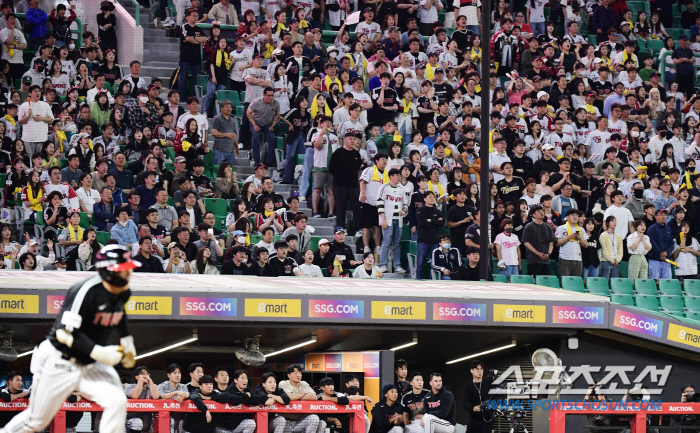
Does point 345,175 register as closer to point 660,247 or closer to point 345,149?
point 345,149

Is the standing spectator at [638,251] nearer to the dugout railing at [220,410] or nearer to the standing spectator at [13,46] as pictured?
the dugout railing at [220,410]

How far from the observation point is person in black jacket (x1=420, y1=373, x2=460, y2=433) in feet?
44.7

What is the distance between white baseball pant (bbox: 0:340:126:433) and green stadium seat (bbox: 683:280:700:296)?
13.1m

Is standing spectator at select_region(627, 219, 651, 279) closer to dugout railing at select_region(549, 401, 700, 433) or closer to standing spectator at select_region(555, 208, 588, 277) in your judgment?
standing spectator at select_region(555, 208, 588, 277)

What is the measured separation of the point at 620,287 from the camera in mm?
18156

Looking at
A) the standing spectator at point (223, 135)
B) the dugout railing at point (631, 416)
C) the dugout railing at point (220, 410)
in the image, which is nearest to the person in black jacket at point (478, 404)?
the dugout railing at point (631, 416)

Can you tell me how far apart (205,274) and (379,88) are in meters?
6.53

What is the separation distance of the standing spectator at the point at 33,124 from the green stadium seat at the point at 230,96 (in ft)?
12.5

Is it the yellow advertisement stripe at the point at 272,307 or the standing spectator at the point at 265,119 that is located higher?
the standing spectator at the point at 265,119

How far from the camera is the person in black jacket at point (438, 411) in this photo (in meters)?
13.6

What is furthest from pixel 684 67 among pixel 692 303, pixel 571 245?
pixel 571 245

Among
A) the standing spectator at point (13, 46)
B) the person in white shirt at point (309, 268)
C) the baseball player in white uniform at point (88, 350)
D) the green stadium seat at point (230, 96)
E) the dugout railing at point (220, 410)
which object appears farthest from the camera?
the green stadium seat at point (230, 96)

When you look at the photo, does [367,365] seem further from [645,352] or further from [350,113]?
[350,113]

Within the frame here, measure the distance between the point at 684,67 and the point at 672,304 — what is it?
29.1 feet
